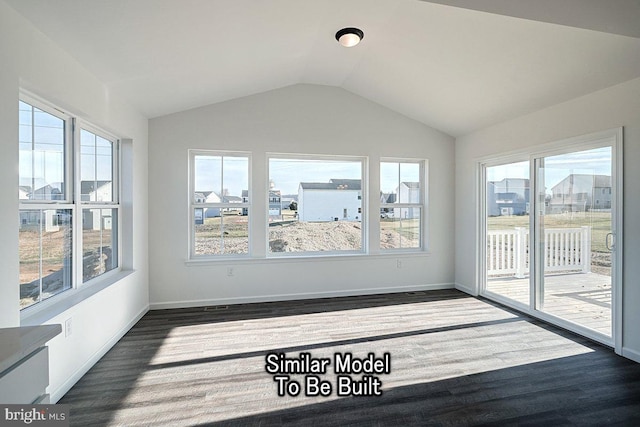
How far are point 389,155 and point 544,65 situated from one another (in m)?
2.24

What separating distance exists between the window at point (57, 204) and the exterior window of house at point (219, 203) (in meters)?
1.16

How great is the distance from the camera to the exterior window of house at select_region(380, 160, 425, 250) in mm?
4930

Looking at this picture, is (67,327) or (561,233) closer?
(67,327)

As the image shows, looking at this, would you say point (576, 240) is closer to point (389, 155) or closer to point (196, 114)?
point (389, 155)

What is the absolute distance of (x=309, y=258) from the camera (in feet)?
14.9

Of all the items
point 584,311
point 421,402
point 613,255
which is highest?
point 613,255

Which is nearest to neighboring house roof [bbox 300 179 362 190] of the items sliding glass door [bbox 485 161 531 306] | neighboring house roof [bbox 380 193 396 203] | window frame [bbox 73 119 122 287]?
neighboring house roof [bbox 380 193 396 203]

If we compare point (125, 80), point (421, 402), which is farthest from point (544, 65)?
point (125, 80)

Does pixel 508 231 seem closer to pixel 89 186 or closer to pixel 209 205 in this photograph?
pixel 209 205

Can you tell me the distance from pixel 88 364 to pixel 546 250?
15.5 ft

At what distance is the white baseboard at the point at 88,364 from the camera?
7.18ft

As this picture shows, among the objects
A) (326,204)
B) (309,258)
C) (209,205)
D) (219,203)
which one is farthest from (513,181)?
(209,205)

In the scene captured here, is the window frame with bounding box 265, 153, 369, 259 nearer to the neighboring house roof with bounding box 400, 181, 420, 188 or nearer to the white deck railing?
the neighboring house roof with bounding box 400, 181, 420, 188

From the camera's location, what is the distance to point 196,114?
416cm
